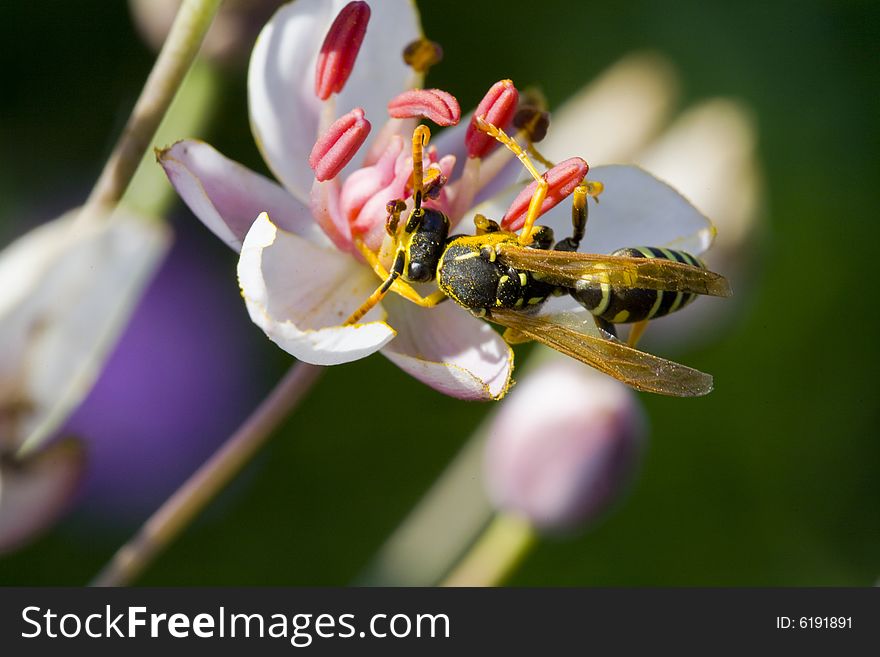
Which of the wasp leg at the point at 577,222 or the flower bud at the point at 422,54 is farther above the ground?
the flower bud at the point at 422,54

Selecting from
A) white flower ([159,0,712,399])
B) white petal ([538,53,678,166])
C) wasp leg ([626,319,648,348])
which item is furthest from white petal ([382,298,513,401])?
white petal ([538,53,678,166])

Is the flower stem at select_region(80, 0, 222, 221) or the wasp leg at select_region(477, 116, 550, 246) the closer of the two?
the flower stem at select_region(80, 0, 222, 221)

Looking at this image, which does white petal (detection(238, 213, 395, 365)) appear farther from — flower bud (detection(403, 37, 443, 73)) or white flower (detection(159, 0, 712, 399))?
flower bud (detection(403, 37, 443, 73))

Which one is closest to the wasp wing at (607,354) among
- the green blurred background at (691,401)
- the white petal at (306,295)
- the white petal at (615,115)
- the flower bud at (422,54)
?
the white petal at (306,295)

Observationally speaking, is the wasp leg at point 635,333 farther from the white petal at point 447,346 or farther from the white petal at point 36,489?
the white petal at point 36,489

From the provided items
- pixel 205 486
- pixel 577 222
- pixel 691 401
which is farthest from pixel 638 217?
pixel 691 401
